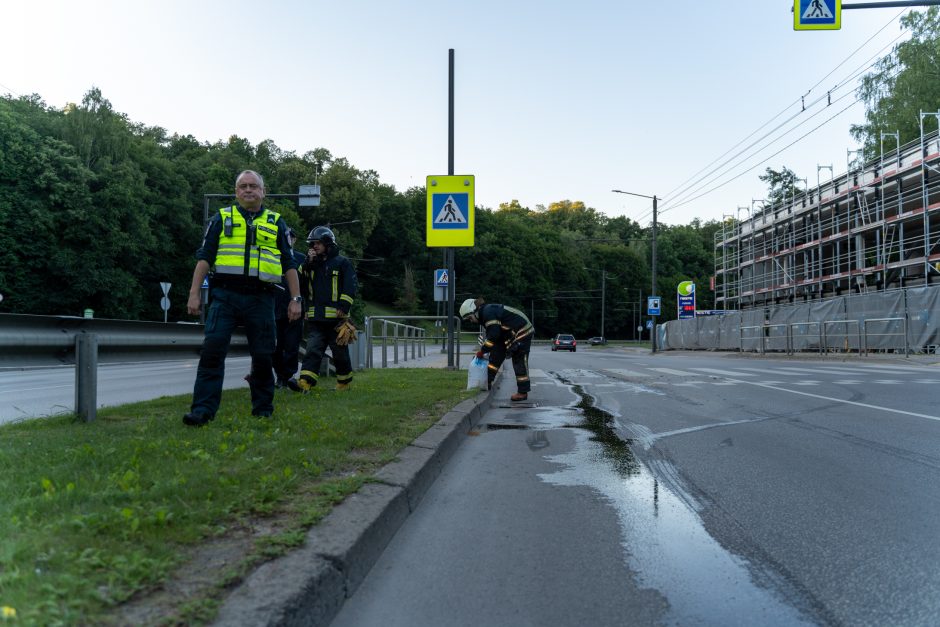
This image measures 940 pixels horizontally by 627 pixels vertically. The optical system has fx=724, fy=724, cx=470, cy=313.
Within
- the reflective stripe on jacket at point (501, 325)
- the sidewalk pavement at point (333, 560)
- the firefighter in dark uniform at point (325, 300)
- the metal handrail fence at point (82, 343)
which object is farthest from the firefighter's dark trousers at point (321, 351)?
the sidewalk pavement at point (333, 560)

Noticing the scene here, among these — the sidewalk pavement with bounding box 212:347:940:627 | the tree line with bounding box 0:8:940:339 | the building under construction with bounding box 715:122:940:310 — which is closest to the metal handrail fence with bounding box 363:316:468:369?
the sidewalk pavement with bounding box 212:347:940:627

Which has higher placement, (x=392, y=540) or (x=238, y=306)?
(x=238, y=306)

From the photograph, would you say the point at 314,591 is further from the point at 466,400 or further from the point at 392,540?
the point at 466,400

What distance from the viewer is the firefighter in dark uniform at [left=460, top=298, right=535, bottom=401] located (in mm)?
10172

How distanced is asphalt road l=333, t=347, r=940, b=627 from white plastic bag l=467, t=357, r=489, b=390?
2.94 m

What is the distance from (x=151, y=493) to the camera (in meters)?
3.31

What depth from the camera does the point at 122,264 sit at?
45125 millimetres

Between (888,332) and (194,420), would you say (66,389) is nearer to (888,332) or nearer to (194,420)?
(194,420)

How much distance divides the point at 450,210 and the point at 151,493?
38.5 ft

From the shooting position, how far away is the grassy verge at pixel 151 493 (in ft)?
7.46

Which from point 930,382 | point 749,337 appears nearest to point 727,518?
point 930,382

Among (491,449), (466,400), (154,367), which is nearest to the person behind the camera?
(491,449)

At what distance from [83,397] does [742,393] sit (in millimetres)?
8978

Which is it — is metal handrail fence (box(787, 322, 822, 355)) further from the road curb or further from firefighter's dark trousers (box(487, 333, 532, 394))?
the road curb
